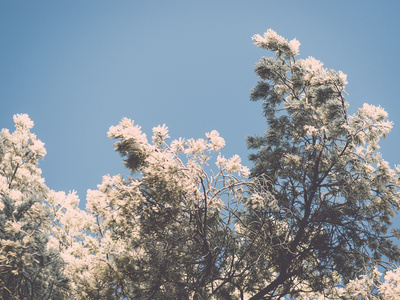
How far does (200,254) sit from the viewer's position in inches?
244

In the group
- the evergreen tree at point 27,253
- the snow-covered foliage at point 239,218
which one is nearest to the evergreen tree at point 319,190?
the snow-covered foliage at point 239,218

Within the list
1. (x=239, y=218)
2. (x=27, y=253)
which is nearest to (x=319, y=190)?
(x=239, y=218)

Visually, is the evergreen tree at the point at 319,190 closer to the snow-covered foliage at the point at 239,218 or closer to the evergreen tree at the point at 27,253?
the snow-covered foliage at the point at 239,218

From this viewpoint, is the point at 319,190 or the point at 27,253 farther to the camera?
the point at 319,190

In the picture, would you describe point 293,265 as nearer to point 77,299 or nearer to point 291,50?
point 77,299

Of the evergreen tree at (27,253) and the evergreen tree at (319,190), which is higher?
the evergreen tree at (319,190)

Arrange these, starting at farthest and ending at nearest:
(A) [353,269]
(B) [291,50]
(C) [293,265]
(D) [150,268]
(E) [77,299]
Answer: (B) [291,50] < (C) [293,265] < (A) [353,269] < (E) [77,299] < (D) [150,268]

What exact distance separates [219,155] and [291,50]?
438 cm

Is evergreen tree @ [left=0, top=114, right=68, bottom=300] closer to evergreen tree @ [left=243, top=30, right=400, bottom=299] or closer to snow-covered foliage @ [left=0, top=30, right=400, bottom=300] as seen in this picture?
snow-covered foliage @ [left=0, top=30, right=400, bottom=300]

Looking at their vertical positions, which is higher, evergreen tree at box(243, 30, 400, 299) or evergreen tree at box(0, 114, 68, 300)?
evergreen tree at box(243, 30, 400, 299)

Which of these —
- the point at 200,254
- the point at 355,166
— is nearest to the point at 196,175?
the point at 200,254

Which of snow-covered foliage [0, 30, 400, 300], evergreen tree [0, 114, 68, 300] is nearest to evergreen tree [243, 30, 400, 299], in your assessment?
snow-covered foliage [0, 30, 400, 300]

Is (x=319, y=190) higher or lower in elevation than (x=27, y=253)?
higher

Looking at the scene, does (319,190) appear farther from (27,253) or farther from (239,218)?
(27,253)
